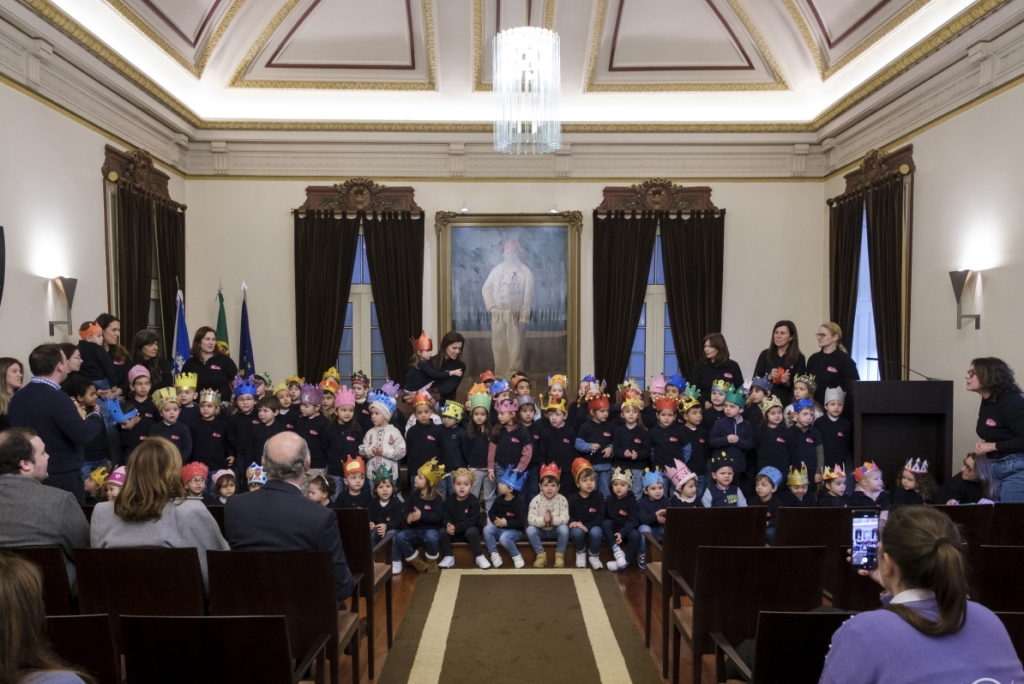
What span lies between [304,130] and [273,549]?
25.9ft

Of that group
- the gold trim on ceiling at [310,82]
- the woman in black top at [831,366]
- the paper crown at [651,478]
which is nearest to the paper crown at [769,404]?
the woman in black top at [831,366]

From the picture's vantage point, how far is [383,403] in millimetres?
6715

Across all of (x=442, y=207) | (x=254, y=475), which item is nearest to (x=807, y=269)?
(x=442, y=207)

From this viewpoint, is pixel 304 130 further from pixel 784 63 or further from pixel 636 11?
pixel 784 63

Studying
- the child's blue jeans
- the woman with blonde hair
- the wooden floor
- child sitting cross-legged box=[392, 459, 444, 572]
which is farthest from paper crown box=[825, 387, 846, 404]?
the woman with blonde hair

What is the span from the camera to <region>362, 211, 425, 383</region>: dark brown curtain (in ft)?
32.7

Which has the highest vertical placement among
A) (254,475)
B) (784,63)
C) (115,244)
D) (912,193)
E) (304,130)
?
(784,63)

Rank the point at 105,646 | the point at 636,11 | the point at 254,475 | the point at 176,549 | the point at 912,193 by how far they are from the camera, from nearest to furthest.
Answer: the point at 105,646 < the point at 176,549 < the point at 254,475 < the point at 912,193 < the point at 636,11

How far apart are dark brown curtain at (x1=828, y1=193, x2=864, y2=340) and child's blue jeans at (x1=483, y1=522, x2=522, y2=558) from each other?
5312mm

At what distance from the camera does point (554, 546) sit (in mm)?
6230

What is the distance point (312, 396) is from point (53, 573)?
4.04 metres

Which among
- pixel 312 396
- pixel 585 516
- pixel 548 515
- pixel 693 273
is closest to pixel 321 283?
pixel 312 396

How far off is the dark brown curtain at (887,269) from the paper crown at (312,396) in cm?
591

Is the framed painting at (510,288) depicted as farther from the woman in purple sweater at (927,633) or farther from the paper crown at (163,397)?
the woman in purple sweater at (927,633)
